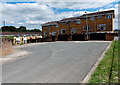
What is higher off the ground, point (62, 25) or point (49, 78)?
point (62, 25)

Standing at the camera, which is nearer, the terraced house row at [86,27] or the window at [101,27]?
the terraced house row at [86,27]

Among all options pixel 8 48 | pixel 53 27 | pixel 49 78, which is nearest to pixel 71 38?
pixel 53 27

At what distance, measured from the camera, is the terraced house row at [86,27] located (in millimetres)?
34028

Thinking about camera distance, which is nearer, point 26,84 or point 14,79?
point 26,84

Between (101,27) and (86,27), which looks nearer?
(101,27)

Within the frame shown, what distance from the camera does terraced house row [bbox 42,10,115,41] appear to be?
34.0 m

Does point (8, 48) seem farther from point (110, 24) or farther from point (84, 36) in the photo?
point (110, 24)

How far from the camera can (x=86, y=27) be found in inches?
1591

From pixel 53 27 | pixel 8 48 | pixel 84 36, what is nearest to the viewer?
pixel 8 48

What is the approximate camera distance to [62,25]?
4597 centimetres

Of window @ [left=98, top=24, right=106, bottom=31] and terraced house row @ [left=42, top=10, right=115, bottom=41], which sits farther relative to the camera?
window @ [left=98, top=24, right=106, bottom=31]

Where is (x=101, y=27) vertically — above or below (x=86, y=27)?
below

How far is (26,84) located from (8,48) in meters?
12.3

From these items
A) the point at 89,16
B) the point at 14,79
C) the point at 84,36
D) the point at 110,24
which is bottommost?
the point at 14,79
